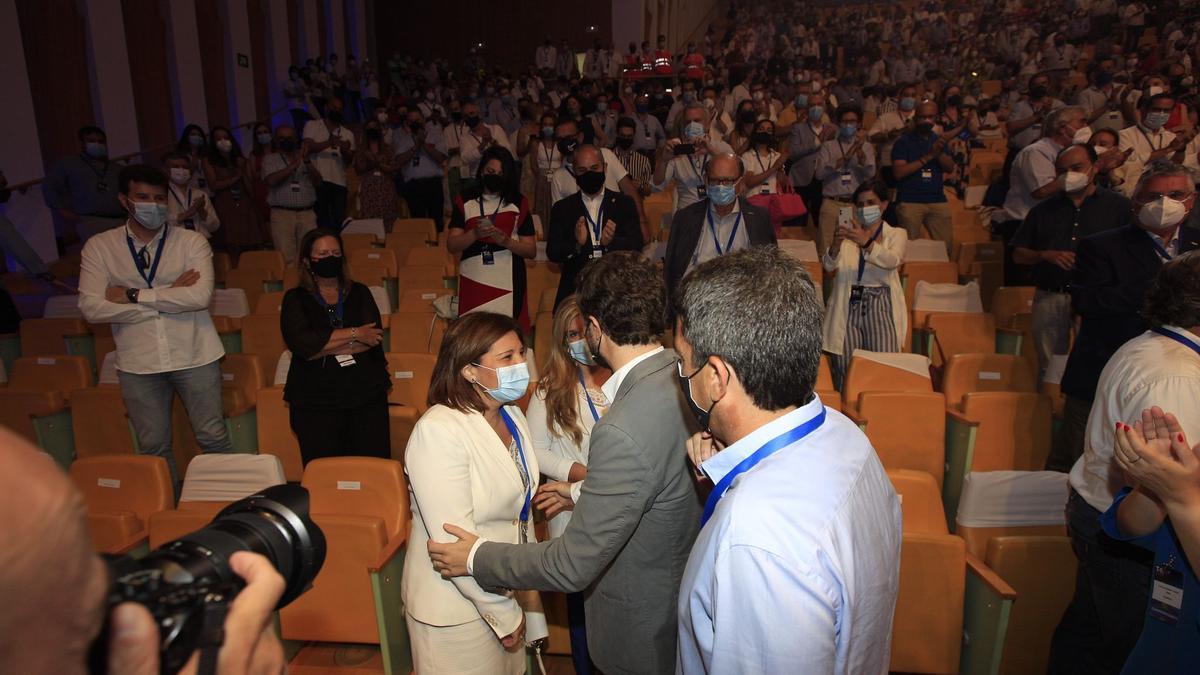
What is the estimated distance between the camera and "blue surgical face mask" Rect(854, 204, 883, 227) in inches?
168

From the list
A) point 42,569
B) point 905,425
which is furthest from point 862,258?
point 42,569

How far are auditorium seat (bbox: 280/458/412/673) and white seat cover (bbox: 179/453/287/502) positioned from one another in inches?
6.5

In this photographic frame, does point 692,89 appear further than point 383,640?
A: Yes

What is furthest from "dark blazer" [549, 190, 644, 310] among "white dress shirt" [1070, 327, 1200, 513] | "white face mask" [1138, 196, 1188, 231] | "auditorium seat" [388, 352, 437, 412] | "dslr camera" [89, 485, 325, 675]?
"dslr camera" [89, 485, 325, 675]

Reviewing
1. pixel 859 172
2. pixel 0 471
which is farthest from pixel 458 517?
pixel 859 172

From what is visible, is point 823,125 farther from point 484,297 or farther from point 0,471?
point 0,471

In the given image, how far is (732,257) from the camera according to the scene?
4.50ft

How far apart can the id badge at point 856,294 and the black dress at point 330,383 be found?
2.66 m

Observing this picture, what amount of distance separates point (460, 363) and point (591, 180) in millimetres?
2446

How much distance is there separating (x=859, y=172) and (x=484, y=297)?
13.8 ft

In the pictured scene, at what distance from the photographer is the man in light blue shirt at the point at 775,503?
1100 millimetres

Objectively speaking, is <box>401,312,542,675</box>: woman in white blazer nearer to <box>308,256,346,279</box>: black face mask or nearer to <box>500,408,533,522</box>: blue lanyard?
<box>500,408,533,522</box>: blue lanyard

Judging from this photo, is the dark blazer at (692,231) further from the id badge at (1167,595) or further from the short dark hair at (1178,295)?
the id badge at (1167,595)

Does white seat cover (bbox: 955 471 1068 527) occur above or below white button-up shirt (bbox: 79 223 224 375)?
below
